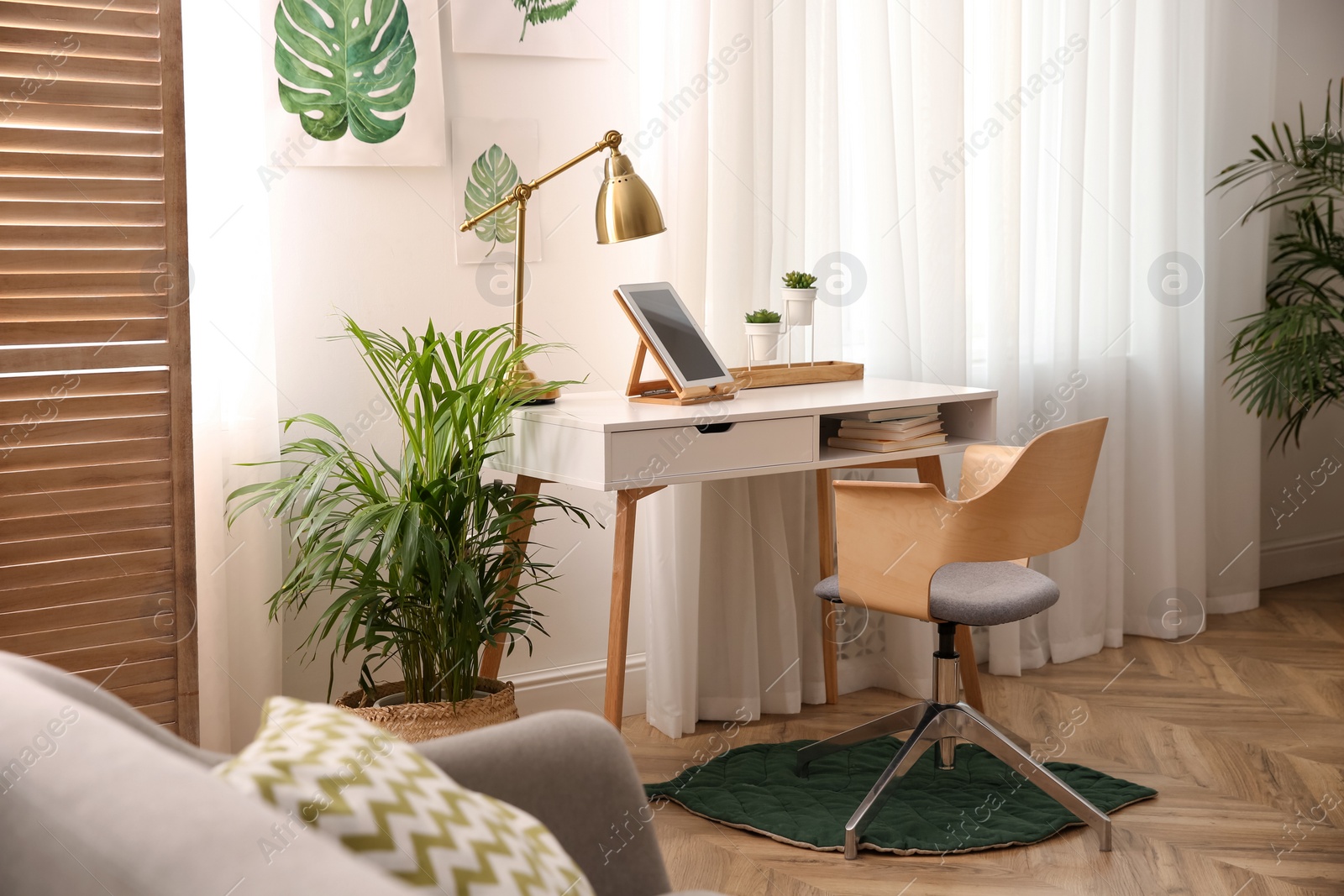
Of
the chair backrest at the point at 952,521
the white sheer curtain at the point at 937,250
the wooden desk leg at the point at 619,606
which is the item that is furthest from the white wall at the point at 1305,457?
the wooden desk leg at the point at 619,606

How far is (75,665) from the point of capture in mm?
2131

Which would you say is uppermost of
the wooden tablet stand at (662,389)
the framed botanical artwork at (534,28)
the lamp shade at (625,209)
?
the framed botanical artwork at (534,28)

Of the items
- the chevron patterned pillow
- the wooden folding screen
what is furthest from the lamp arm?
the chevron patterned pillow

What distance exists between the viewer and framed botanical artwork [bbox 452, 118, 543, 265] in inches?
113

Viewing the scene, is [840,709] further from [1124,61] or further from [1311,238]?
[1311,238]

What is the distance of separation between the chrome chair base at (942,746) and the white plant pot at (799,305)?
0.86 metres

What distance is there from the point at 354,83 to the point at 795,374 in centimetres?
122

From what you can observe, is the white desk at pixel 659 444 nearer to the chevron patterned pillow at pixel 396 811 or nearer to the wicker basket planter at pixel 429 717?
the wicker basket planter at pixel 429 717

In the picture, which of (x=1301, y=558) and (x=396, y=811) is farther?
(x=1301, y=558)

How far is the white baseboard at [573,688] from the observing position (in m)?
3.07

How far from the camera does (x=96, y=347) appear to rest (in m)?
2.09

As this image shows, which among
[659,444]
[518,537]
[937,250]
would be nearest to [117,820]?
[659,444]

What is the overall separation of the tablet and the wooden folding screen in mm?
904

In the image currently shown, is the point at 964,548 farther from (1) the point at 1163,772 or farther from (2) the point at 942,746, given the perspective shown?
(1) the point at 1163,772
